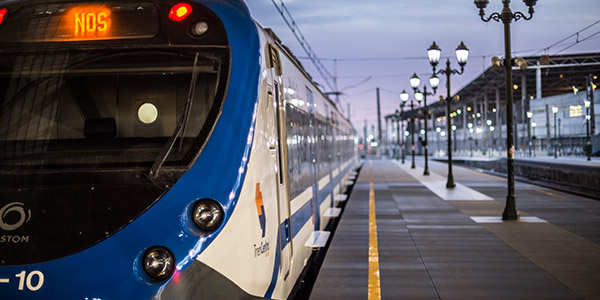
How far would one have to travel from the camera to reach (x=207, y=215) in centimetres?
468

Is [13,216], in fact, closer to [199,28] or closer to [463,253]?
[199,28]

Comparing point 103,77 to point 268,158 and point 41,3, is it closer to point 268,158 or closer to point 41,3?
point 41,3

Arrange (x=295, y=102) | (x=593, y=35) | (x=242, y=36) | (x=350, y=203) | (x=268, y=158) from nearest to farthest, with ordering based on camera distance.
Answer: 1. (x=242, y=36)
2. (x=268, y=158)
3. (x=295, y=102)
4. (x=350, y=203)
5. (x=593, y=35)

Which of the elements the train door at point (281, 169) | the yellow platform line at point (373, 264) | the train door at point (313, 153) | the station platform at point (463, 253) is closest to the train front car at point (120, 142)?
the train door at point (281, 169)

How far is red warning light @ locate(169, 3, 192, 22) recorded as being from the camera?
529 cm

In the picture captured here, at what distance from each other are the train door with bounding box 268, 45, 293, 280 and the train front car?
60cm

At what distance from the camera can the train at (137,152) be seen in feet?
14.9

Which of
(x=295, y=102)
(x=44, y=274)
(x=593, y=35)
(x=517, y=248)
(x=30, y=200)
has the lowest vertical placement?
(x=517, y=248)

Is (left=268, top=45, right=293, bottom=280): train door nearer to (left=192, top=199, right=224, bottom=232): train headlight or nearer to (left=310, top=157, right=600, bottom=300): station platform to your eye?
(left=192, top=199, right=224, bottom=232): train headlight

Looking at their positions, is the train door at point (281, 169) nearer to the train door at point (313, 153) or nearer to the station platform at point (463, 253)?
the station platform at point (463, 253)

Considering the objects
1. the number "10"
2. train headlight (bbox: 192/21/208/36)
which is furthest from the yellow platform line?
the number "10"

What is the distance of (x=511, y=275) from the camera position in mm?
9195

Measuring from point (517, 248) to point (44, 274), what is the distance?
8883mm

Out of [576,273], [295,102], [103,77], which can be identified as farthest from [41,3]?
[576,273]
